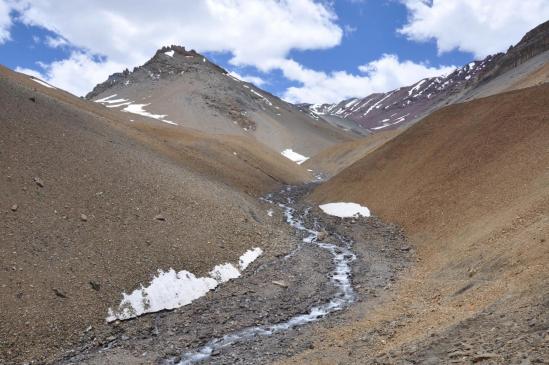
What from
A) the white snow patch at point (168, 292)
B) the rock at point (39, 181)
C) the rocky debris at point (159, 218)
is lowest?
the white snow patch at point (168, 292)

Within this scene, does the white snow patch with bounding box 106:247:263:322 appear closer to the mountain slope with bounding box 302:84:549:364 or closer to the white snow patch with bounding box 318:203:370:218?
the mountain slope with bounding box 302:84:549:364

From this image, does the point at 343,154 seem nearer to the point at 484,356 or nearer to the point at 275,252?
the point at 275,252

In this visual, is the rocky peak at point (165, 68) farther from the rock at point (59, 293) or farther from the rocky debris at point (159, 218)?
the rock at point (59, 293)

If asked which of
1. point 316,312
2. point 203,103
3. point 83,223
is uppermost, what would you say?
point 203,103

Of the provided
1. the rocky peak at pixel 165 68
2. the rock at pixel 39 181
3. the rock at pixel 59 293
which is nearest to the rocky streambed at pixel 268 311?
the rock at pixel 59 293

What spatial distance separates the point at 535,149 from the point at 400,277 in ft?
42.0

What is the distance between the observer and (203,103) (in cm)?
13025

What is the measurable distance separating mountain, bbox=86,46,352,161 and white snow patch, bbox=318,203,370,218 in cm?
7331

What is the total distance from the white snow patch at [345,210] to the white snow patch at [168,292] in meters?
14.2

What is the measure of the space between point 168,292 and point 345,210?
63.7 ft

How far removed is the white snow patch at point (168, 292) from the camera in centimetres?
1717

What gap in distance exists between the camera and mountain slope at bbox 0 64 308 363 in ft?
50.8

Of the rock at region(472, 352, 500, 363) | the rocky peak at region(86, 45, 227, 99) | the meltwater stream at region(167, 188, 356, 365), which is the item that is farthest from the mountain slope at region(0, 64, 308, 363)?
the rocky peak at region(86, 45, 227, 99)

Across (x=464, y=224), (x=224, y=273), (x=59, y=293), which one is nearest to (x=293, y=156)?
(x=464, y=224)
